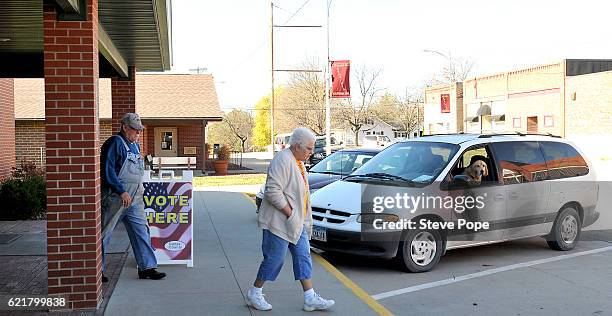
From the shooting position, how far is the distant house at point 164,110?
28.0 meters

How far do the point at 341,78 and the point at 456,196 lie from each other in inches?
674

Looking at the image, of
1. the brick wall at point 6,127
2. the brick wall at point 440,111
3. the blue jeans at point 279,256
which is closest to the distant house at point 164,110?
the brick wall at point 6,127

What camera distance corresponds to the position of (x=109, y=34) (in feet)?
32.3

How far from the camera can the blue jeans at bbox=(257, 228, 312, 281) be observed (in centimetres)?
610

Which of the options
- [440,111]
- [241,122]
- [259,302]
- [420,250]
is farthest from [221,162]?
[241,122]

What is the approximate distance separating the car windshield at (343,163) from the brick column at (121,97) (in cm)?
405

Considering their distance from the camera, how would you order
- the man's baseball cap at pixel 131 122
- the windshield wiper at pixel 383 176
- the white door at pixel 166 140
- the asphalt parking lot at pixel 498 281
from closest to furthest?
the asphalt parking lot at pixel 498 281 < the man's baseball cap at pixel 131 122 < the windshield wiper at pixel 383 176 < the white door at pixel 166 140

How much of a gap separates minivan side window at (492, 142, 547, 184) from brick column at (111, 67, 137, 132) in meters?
7.01

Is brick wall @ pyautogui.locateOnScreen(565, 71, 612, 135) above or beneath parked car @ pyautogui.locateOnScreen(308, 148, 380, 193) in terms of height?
above

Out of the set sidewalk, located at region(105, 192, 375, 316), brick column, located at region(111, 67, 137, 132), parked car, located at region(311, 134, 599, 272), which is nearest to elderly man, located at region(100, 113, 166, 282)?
sidewalk, located at region(105, 192, 375, 316)

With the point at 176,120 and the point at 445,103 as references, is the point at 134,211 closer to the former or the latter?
the point at 176,120

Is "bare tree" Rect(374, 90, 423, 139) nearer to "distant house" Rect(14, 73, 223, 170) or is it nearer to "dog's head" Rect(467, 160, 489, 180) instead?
"distant house" Rect(14, 73, 223, 170)

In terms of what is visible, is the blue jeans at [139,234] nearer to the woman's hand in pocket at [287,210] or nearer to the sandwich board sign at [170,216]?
the sandwich board sign at [170,216]

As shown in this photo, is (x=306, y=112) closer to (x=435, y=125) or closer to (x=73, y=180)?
(x=435, y=125)
